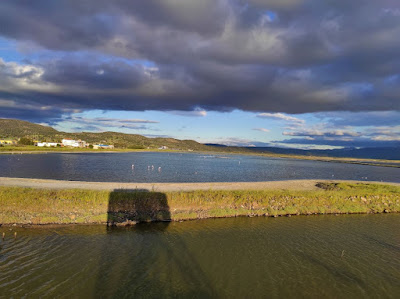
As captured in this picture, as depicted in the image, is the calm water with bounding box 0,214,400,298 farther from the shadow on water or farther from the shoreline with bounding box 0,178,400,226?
the shoreline with bounding box 0,178,400,226

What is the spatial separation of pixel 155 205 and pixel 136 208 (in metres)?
2.06

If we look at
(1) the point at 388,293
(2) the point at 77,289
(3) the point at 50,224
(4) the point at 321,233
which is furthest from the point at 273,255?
(3) the point at 50,224

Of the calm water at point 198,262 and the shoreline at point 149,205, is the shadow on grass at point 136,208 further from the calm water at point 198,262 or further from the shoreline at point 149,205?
the calm water at point 198,262

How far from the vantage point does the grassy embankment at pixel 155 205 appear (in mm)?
23859

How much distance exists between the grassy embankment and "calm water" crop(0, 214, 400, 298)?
1.72 meters

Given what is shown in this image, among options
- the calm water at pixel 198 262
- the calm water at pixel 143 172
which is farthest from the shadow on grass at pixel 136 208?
the calm water at pixel 143 172

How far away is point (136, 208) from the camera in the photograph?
1020 inches

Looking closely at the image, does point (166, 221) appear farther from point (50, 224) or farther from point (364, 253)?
point (364, 253)

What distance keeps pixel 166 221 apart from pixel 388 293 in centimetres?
1862

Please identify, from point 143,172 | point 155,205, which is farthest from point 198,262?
point 143,172

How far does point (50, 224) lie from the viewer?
23.0m

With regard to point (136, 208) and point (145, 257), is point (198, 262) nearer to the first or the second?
point (145, 257)

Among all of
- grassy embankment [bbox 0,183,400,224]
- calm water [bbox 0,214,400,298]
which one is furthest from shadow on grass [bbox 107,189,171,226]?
calm water [bbox 0,214,400,298]

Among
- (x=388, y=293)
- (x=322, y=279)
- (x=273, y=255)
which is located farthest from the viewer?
(x=273, y=255)
